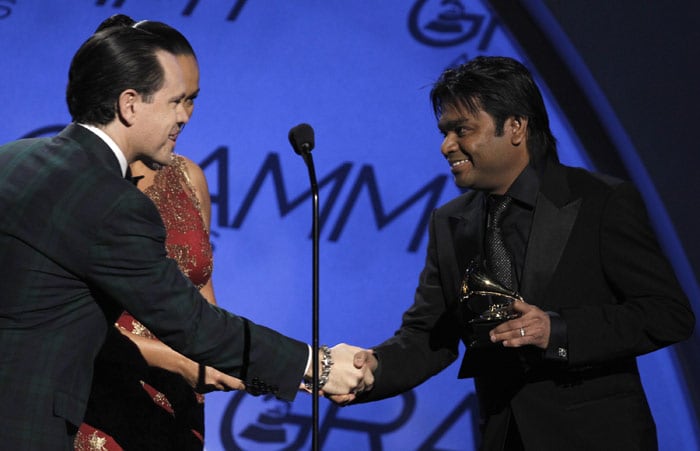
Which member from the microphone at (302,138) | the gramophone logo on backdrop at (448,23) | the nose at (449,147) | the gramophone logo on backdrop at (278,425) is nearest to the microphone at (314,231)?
the microphone at (302,138)

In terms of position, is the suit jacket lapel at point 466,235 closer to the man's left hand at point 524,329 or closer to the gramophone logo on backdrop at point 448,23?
the man's left hand at point 524,329

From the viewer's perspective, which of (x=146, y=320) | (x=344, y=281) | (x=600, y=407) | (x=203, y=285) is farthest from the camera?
(x=344, y=281)

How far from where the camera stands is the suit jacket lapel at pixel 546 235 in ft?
7.63

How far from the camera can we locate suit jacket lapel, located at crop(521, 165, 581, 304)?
2326 millimetres

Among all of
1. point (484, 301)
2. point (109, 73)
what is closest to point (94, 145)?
point (109, 73)

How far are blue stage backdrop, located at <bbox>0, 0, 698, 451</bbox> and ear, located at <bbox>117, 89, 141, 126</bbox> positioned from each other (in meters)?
1.52

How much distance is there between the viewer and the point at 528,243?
2363 mm

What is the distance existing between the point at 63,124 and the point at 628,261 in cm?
211

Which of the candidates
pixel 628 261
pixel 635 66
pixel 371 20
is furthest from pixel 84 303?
pixel 635 66

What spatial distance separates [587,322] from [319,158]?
1570mm

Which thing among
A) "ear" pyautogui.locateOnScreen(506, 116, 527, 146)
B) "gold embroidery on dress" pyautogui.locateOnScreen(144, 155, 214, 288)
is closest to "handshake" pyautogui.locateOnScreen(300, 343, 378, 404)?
"gold embroidery on dress" pyautogui.locateOnScreen(144, 155, 214, 288)

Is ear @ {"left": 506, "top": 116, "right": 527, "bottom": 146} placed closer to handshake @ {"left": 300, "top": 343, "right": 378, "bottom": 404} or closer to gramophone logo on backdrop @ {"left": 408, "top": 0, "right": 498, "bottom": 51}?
handshake @ {"left": 300, "top": 343, "right": 378, "bottom": 404}

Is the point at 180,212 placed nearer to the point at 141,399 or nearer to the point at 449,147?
the point at 141,399

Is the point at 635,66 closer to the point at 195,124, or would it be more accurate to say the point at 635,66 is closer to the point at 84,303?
the point at 195,124
